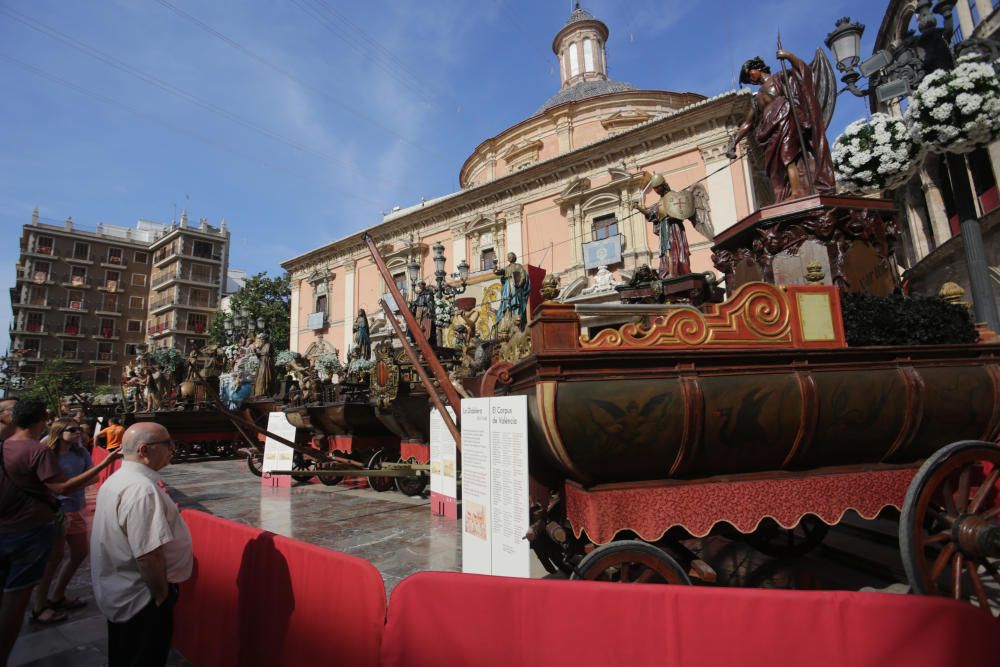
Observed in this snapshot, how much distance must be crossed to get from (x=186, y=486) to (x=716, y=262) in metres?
10.8

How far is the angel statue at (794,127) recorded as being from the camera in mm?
5105

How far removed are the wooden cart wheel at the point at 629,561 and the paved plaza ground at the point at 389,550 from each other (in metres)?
1.81

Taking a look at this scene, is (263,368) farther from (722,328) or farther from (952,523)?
(952,523)

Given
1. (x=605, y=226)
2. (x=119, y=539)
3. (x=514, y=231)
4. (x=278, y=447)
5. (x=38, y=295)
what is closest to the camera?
(x=119, y=539)

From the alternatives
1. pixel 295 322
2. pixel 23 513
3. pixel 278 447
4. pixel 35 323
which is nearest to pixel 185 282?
pixel 35 323

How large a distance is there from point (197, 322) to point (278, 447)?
5339cm

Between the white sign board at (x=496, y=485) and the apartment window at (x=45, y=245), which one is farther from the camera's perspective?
the apartment window at (x=45, y=245)

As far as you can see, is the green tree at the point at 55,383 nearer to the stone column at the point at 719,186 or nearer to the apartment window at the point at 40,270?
the apartment window at the point at 40,270

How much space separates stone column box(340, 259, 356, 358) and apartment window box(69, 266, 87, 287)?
40.0 metres

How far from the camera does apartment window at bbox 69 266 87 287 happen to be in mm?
53366

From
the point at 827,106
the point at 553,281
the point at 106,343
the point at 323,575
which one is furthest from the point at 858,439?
the point at 106,343

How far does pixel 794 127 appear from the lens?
516 centimetres

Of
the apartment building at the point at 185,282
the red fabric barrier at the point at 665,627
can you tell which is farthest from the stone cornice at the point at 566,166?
the apartment building at the point at 185,282

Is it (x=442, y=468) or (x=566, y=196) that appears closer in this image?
(x=442, y=468)
